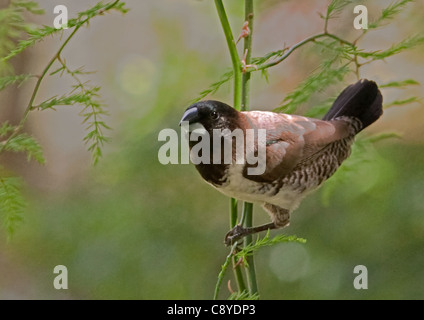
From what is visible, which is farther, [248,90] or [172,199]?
[172,199]

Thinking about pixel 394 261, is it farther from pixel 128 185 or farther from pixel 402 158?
pixel 128 185

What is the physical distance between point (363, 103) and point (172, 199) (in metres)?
0.47

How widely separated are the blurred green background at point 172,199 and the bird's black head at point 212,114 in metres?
0.36

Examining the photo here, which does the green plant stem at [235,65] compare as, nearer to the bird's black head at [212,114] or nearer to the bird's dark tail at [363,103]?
the bird's black head at [212,114]

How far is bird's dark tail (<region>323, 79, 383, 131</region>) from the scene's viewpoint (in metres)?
0.88

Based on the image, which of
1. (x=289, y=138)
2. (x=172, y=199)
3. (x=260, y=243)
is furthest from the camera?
(x=172, y=199)

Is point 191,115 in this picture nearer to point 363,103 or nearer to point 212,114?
point 212,114

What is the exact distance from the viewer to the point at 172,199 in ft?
3.98

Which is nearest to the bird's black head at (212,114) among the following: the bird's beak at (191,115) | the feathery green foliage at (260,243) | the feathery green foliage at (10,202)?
the bird's beak at (191,115)

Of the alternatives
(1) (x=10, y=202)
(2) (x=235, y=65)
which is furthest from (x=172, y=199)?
(2) (x=235, y=65)

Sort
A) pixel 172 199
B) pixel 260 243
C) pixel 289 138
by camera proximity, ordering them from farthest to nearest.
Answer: pixel 172 199, pixel 289 138, pixel 260 243

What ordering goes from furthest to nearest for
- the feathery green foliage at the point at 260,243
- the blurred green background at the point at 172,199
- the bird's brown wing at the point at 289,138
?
the blurred green background at the point at 172,199, the bird's brown wing at the point at 289,138, the feathery green foliage at the point at 260,243

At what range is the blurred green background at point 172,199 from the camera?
1132 millimetres
